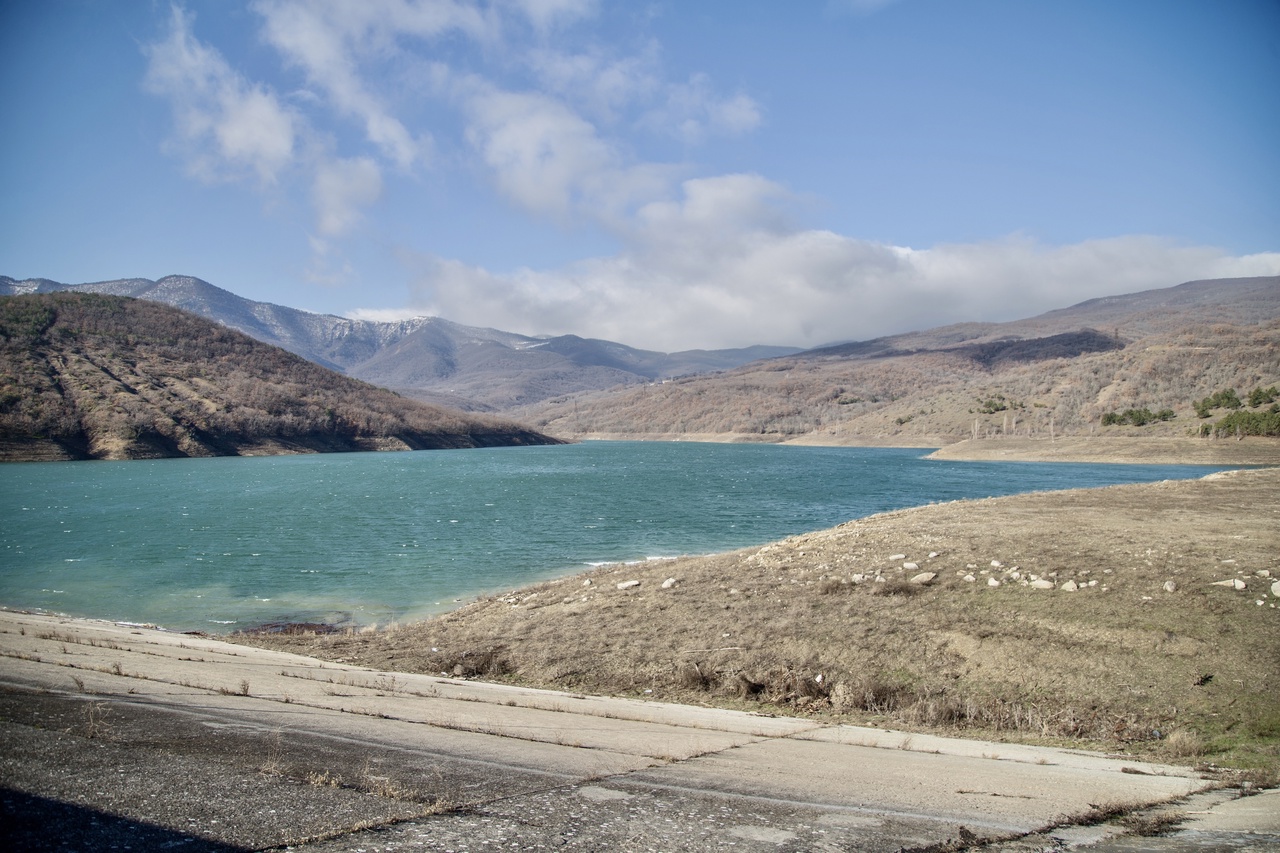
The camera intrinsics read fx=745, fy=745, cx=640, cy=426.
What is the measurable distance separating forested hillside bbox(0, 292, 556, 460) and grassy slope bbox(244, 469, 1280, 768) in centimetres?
12646

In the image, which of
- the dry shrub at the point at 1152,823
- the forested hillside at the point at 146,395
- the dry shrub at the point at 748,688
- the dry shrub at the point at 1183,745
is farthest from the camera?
the forested hillside at the point at 146,395

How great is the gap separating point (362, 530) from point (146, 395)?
125 metres

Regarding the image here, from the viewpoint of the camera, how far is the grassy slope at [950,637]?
10508mm

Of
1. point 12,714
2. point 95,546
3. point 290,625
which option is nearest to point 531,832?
point 12,714

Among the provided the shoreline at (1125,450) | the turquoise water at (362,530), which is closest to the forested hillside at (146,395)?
the turquoise water at (362,530)

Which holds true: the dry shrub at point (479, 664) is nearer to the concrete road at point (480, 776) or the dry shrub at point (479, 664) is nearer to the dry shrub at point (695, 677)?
the concrete road at point (480, 776)

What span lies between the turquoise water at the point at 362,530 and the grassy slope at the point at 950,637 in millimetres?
7594

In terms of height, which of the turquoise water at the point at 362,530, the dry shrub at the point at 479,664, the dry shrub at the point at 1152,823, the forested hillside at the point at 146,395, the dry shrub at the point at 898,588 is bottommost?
the turquoise water at the point at 362,530

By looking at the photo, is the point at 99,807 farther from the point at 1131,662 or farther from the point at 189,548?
the point at 189,548

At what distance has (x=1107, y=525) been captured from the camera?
1955 cm

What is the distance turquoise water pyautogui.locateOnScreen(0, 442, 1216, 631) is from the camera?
25.0 m

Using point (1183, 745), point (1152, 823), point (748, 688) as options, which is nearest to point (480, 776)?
point (1152, 823)

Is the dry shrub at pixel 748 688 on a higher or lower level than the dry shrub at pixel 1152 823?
lower

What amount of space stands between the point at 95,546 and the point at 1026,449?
4423 inches
